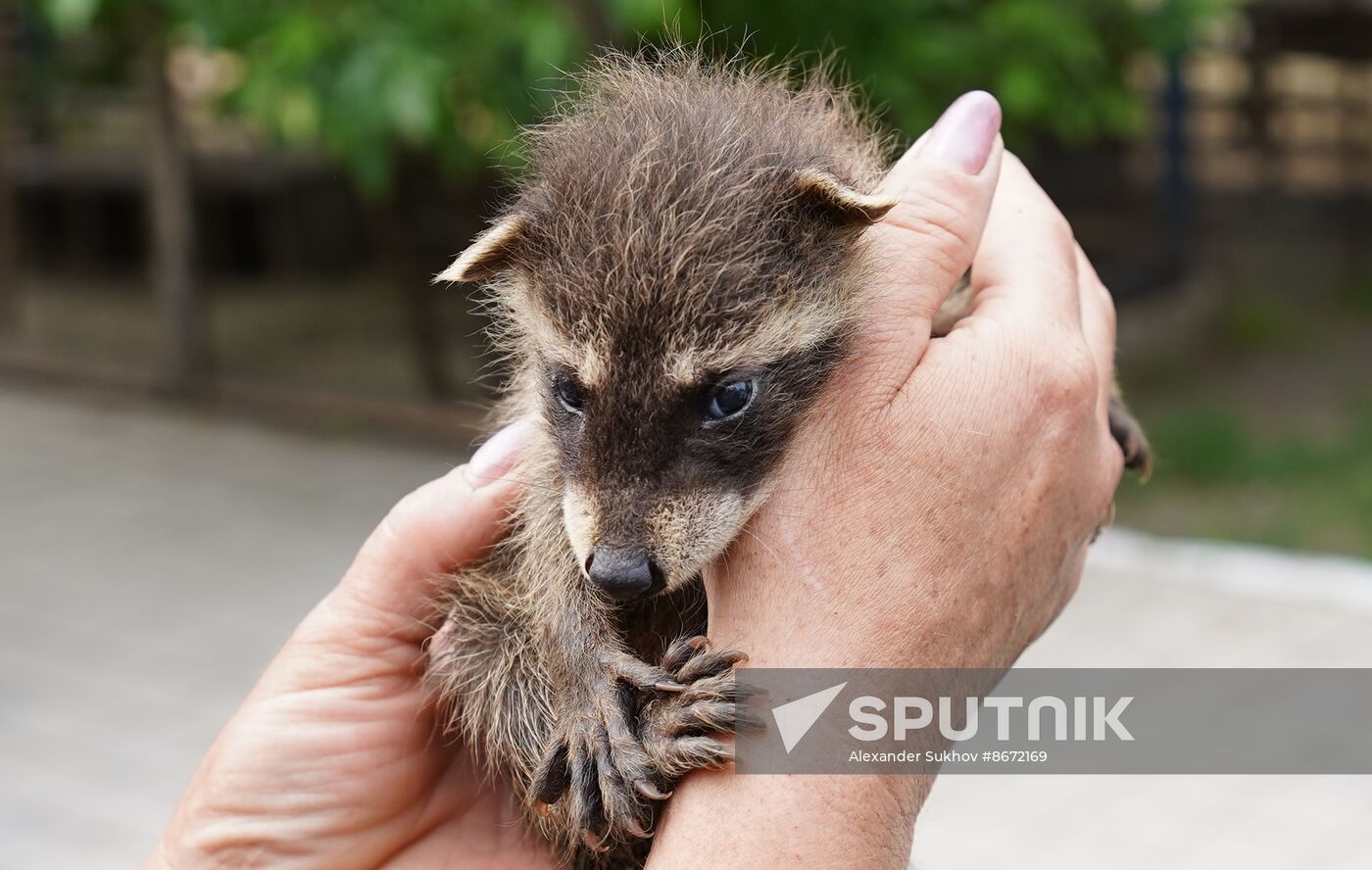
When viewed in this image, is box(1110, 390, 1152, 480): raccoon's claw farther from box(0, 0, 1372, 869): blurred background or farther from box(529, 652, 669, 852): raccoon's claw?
box(0, 0, 1372, 869): blurred background

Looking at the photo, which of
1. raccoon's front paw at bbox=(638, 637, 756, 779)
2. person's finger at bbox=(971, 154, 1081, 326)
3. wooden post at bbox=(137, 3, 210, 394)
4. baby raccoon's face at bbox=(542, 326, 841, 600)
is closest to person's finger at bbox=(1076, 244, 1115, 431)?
person's finger at bbox=(971, 154, 1081, 326)

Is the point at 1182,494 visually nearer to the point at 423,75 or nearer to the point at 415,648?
the point at 423,75

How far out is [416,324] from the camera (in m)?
11.4

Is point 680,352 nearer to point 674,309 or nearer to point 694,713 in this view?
point 674,309

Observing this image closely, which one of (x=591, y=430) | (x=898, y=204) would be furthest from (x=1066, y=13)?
(x=591, y=430)

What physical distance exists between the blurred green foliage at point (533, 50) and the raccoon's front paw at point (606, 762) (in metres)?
3.78

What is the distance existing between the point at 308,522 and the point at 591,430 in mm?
7321

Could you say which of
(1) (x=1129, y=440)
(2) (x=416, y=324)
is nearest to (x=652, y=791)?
(1) (x=1129, y=440)

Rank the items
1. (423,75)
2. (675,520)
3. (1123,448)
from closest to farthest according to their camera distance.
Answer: (675,520) < (1123,448) < (423,75)

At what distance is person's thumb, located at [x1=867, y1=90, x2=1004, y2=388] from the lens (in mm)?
2877

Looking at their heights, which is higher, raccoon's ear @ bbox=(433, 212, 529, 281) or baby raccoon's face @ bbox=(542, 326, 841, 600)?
raccoon's ear @ bbox=(433, 212, 529, 281)

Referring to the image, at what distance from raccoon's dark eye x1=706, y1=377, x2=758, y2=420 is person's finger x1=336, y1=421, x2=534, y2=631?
2.18ft

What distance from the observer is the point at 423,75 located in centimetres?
648

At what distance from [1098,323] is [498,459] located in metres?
1.37
